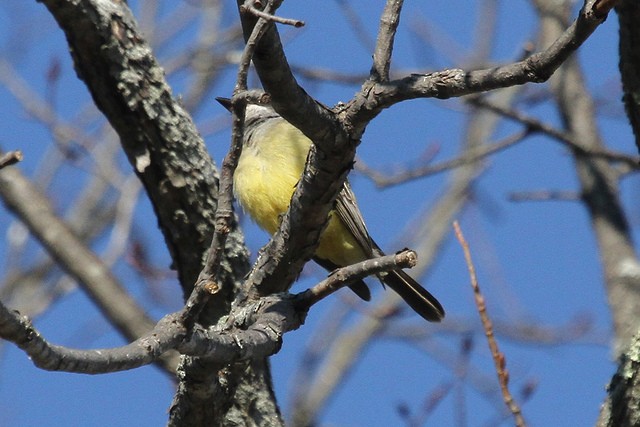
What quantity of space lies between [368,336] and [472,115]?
8.75 ft

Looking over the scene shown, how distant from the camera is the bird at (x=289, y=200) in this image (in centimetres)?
516

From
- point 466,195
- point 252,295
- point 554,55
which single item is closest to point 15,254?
point 466,195

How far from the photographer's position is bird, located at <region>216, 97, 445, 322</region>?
5160 millimetres

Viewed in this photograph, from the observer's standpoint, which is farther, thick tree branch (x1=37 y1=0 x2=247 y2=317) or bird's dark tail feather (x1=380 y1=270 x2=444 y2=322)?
bird's dark tail feather (x1=380 y1=270 x2=444 y2=322)

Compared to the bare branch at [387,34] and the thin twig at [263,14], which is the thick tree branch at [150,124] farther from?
the thin twig at [263,14]

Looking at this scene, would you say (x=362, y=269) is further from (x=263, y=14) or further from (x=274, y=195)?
(x=274, y=195)

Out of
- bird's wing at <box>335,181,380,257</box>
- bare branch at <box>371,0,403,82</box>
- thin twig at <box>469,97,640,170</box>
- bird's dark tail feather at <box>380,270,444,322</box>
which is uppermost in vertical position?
thin twig at <box>469,97,640,170</box>

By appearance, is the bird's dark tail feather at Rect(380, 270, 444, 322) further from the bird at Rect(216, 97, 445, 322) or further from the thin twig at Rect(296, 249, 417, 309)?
the thin twig at Rect(296, 249, 417, 309)

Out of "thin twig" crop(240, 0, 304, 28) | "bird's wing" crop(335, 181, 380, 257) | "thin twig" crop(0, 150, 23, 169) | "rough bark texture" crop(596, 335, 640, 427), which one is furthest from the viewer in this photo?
"bird's wing" crop(335, 181, 380, 257)

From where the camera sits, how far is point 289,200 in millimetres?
5117

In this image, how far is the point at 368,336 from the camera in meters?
8.52

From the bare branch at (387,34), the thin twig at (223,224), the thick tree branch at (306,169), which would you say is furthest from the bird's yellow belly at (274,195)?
the thin twig at (223,224)

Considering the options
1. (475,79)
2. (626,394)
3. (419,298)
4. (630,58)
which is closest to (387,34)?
(475,79)

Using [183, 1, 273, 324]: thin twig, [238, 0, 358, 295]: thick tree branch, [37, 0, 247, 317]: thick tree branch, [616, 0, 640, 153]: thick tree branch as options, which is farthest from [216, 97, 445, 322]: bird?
[183, 1, 273, 324]: thin twig
